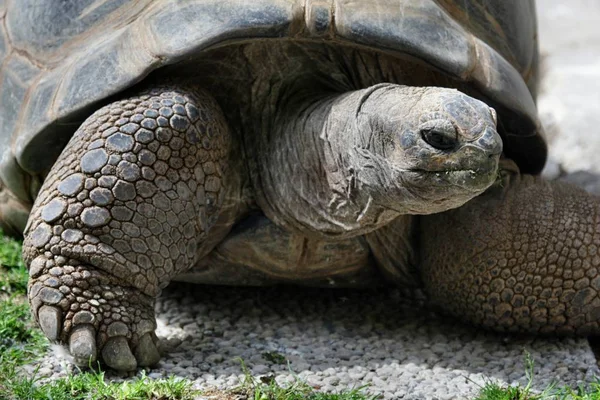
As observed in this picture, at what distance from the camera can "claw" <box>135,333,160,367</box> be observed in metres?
3.72

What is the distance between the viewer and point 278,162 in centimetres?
412

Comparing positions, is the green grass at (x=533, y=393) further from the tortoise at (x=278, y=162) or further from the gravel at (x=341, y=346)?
the tortoise at (x=278, y=162)

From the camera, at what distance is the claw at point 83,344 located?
3.60m

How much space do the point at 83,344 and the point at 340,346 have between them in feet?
3.76

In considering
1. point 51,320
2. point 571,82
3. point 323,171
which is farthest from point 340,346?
point 571,82

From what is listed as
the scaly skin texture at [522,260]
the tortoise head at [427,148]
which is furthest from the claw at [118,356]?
the scaly skin texture at [522,260]

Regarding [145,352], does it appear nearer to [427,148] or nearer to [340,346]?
[340,346]

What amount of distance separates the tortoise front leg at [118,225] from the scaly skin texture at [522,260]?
4.05 feet

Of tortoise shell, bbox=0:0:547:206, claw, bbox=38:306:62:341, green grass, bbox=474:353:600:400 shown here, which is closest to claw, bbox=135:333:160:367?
claw, bbox=38:306:62:341

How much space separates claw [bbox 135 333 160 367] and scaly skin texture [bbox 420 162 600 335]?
1.41 meters

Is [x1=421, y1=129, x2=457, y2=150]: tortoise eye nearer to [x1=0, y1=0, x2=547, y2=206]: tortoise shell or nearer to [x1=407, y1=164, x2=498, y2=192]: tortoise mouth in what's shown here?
[x1=407, y1=164, x2=498, y2=192]: tortoise mouth

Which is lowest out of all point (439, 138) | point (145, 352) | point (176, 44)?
point (145, 352)

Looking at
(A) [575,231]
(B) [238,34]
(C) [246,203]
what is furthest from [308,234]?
(A) [575,231]

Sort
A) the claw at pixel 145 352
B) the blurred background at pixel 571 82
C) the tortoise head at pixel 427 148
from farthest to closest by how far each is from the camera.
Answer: the blurred background at pixel 571 82 → the claw at pixel 145 352 → the tortoise head at pixel 427 148
